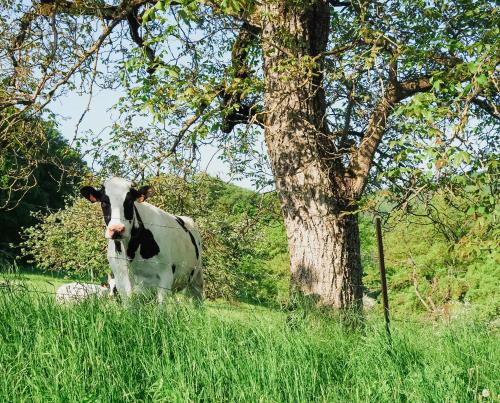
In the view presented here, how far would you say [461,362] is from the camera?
513cm

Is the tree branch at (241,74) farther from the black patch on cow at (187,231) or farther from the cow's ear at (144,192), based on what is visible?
the black patch on cow at (187,231)

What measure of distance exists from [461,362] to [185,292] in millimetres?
7269

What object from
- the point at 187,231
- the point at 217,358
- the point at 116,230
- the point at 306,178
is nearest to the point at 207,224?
the point at 187,231

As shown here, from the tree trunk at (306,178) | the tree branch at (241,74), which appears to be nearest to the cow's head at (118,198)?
the tree branch at (241,74)

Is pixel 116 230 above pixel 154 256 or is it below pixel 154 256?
above

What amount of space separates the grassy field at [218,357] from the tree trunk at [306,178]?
207cm

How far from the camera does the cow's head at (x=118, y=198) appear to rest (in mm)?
9242

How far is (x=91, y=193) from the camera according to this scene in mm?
9320

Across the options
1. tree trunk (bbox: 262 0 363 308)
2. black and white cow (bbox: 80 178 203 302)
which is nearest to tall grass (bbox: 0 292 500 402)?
tree trunk (bbox: 262 0 363 308)

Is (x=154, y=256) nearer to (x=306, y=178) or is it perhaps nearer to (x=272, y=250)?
(x=306, y=178)

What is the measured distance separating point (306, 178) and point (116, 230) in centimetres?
263

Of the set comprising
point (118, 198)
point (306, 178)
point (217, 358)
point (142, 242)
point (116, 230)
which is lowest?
point (217, 358)

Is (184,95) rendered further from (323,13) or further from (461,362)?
(461,362)

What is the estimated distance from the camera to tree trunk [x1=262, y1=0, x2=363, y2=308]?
8445mm
